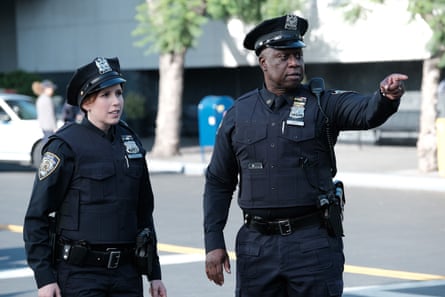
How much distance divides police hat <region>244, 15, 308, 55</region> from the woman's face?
751 mm

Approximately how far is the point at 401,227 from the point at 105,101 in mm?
7891

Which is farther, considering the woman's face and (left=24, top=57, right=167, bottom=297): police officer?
the woman's face

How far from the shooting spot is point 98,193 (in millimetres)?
5094

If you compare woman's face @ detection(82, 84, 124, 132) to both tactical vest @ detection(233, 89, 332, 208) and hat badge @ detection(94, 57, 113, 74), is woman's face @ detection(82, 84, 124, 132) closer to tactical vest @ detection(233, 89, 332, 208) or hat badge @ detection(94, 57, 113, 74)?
hat badge @ detection(94, 57, 113, 74)

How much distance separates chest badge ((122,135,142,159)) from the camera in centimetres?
527

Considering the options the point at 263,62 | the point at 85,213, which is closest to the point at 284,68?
the point at 263,62

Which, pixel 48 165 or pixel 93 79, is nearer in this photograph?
pixel 48 165

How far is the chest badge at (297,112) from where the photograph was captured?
5.12 meters

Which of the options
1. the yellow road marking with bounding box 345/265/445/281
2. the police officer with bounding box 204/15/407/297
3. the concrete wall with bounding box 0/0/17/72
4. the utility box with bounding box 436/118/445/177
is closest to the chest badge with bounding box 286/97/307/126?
the police officer with bounding box 204/15/407/297

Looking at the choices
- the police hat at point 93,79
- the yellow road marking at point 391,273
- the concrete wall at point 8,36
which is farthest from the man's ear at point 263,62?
the concrete wall at point 8,36

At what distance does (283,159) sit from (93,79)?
102 cm

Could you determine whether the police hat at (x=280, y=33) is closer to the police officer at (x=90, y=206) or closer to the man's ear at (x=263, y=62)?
the man's ear at (x=263, y=62)

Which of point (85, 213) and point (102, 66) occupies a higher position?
point (102, 66)

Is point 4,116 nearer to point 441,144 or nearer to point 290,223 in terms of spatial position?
point 441,144
